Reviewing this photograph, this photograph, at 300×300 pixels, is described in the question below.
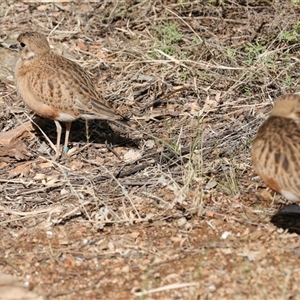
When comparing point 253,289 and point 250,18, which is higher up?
point 250,18

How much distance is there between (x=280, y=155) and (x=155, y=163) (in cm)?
179

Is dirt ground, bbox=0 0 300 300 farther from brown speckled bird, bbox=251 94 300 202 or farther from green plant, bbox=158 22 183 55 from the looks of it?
brown speckled bird, bbox=251 94 300 202

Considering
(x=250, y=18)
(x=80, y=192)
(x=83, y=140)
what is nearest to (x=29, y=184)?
(x=80, y=192)

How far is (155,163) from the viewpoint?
Answer: 712cm

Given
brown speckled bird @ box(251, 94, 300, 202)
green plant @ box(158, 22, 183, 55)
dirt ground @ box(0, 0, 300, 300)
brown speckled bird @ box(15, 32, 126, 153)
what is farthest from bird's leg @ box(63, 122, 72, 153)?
brown speckled bird @ box(251, 94, 300, 202)

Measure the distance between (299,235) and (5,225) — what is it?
7.91ft

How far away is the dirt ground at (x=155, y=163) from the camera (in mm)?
5562

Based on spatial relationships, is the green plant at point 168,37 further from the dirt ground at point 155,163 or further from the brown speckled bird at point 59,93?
the brown speckled bird at point 59,93

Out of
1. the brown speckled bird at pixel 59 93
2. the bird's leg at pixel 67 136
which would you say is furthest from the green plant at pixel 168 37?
the bird's leg at pixel 67 136

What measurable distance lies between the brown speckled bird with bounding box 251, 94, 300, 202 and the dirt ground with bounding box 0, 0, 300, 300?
0.51 m

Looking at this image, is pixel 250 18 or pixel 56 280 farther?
pixel 250 18

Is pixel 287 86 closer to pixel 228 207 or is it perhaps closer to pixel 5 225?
pixel 228 207

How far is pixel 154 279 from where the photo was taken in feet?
17.8

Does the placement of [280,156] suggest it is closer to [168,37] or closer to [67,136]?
[67,136]
